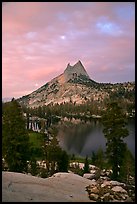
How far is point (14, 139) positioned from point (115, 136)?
26.9 feet

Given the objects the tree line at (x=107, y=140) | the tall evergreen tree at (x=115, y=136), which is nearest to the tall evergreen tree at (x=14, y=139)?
the tree line at (x=107, y=140)

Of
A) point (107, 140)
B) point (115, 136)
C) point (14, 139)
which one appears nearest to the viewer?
point (115, 136)

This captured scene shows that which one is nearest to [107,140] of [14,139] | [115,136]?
[115,136]

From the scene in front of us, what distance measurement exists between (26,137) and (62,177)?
26.3 feet

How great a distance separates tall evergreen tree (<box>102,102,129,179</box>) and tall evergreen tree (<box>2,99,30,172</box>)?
699cm

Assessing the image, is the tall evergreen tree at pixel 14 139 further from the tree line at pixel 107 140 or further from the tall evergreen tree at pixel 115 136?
the tall evergreen tree at pixel 115 136

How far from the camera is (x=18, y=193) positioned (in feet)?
36.3

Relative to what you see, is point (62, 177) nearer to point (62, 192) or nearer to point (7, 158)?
point (62, 192)

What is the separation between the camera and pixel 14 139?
23.8 meters

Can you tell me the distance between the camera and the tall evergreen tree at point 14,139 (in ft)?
77.6

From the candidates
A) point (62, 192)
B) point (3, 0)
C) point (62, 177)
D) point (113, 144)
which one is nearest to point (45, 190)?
point (62, 192)

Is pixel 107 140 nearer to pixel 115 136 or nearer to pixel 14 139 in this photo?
pixel 115 136

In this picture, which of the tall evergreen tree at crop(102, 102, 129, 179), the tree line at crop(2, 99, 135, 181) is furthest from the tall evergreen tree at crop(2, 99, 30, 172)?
the tall evergreen tree at crop(102, 102, 129, 179)

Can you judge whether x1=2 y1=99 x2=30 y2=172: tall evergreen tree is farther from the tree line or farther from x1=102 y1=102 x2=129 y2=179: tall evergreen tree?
x1=102 y1=102 x2=129 y2=179: tall evergreen tree
